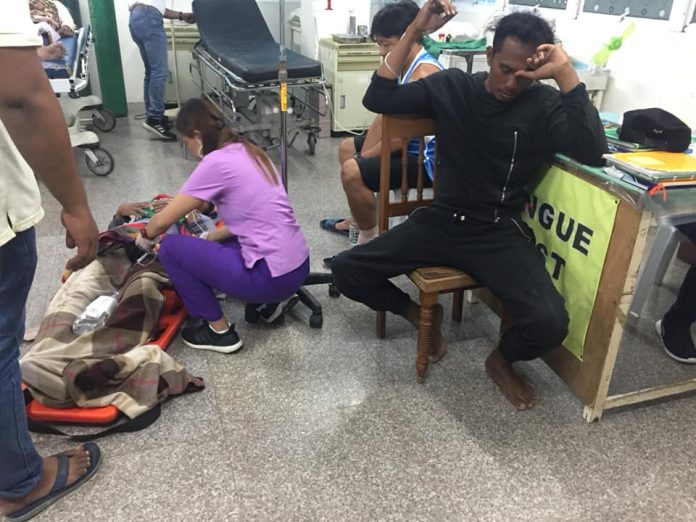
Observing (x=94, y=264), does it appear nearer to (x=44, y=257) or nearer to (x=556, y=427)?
(x=44, y=257)

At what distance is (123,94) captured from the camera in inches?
206

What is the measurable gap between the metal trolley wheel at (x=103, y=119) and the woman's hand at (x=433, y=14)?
3.70m

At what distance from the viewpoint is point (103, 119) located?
4.78 metres

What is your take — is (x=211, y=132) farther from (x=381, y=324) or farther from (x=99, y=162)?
(x=99, y=162)

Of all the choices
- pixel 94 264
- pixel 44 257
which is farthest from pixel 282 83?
pixel 44 257

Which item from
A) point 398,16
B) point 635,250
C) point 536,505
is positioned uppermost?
point 398,16

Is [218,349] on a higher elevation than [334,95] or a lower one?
lower

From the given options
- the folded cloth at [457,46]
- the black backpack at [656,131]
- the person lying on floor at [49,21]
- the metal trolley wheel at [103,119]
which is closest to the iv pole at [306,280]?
the black backpack at [656,131]

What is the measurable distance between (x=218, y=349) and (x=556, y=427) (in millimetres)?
1144

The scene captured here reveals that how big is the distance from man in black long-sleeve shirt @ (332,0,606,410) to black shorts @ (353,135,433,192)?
1.27 feet

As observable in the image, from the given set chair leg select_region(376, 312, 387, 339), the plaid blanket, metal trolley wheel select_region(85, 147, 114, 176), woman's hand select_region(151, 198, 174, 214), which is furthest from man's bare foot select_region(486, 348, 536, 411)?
metal trolley wheel select_region(85, 147, 114, 176)

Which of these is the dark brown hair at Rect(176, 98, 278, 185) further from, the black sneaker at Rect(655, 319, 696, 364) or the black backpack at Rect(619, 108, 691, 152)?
the black sneaker at Rect(655, 319, 696, 364)

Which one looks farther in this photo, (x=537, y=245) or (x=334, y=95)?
(x=334, y=95)

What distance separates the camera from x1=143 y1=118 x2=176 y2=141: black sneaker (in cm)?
462
